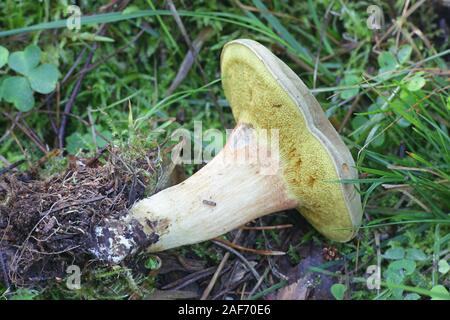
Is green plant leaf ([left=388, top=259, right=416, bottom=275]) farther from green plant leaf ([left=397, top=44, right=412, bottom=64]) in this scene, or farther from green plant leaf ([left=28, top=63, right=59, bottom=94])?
green plant leaf ([left=28, top=63, right=59, bottom=94])

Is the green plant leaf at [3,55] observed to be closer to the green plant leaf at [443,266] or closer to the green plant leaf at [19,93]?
the green plant leaf at [19,93]

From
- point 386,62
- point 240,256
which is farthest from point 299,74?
point 240,256

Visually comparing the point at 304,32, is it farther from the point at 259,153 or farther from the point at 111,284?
the point at 111,284

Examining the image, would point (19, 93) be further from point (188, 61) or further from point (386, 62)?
point (386, 62)

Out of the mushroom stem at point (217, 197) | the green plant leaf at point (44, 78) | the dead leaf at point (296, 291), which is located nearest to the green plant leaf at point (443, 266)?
the dead leaf at point (296, 291)
